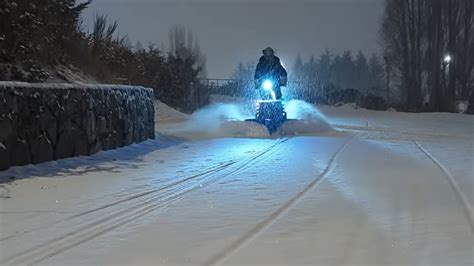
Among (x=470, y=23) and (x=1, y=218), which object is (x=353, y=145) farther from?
(x=470, y=23)

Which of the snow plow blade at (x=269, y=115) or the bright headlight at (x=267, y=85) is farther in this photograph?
the bright headlight at (x=267, y=85)

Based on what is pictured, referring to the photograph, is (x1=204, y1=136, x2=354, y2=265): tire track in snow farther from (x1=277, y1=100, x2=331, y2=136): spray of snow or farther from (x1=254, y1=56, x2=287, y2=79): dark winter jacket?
(x1=254, y1=56, x2=287, y2=79): dark winter jacket

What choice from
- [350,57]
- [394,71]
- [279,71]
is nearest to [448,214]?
[279,71]

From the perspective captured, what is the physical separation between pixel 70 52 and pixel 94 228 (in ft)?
45.1

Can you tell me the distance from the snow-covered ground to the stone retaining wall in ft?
0.84

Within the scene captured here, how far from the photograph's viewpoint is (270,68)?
17.0 metres

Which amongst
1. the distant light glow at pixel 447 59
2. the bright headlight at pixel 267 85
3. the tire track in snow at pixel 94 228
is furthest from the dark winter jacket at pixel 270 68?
the distant light glow at pixel 447 59

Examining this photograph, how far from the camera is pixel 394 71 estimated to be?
151 ft

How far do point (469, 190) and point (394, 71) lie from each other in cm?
4060

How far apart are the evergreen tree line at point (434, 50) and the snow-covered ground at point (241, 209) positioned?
100 ft

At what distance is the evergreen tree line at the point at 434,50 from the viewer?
39.1 m

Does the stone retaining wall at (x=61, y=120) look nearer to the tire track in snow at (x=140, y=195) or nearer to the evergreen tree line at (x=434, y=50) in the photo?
the tire track in snow at (x=140, y=195)

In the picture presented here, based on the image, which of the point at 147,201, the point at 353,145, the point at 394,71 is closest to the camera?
the point at 147,201

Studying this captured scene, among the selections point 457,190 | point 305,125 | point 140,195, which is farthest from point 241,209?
point 305,125
